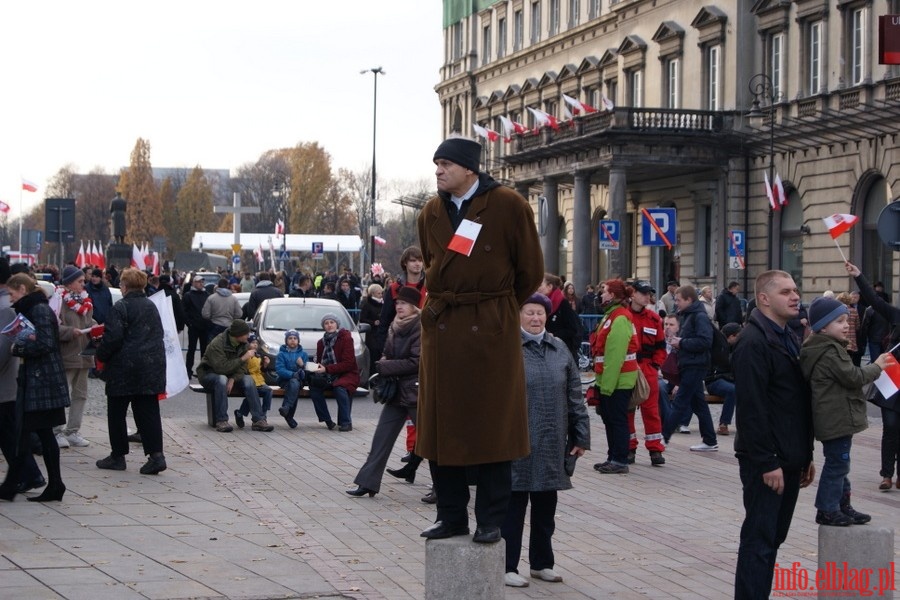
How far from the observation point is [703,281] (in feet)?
154

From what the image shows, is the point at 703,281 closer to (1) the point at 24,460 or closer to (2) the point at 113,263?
(2) the point at 113,263

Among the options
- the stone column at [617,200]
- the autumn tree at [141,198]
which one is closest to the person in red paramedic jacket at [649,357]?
the stone column at [617,200]

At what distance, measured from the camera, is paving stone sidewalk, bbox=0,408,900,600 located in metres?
8.30

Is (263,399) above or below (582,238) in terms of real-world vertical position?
below

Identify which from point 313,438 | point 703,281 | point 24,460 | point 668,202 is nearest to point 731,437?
point 313,438

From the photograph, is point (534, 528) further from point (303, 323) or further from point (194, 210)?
point (194, 210)

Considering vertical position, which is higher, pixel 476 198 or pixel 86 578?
pixel 476 198

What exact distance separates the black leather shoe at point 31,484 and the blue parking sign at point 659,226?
519 inches

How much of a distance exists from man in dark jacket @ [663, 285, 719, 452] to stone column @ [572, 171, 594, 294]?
1365 inches

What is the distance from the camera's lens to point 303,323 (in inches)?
945

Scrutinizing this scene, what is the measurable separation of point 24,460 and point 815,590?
603 cm

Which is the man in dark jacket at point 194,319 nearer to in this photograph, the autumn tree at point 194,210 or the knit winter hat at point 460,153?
the knit winter hat at point 460,153

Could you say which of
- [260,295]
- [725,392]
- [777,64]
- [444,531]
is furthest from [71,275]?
[777,64]

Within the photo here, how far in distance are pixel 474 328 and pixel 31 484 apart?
613cm
